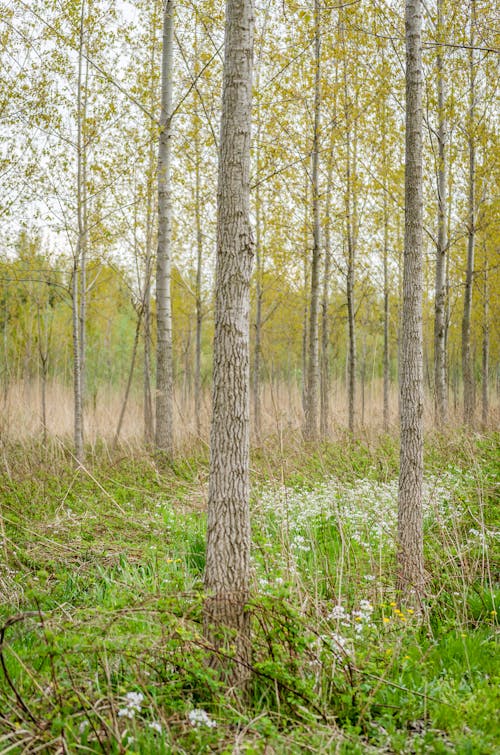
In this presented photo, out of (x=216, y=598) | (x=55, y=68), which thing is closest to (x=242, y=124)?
(x=216, y=598)

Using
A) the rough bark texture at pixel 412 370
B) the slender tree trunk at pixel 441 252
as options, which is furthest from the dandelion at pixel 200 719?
the slender tree trunk at pixel 441 252

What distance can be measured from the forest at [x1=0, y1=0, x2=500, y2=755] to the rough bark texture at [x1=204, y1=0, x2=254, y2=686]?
0.04 ft

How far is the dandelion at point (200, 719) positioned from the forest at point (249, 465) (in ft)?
0.03

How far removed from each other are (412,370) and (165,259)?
18.9 ft

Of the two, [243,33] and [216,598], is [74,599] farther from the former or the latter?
[243,33]

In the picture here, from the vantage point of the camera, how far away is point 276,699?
270 centimetres

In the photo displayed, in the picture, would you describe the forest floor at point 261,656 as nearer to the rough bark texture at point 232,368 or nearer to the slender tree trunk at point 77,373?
the rough bark texture at point 232,368

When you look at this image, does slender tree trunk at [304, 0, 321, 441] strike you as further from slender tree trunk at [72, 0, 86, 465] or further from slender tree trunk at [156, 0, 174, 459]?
slender tree trunk at [72, 0, 86, 465]

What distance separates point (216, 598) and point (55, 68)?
843 centimetres

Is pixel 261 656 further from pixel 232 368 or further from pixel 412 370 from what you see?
pixel 412 370

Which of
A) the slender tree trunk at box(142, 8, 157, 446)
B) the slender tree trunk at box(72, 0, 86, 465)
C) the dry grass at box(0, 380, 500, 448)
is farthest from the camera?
the dry grass at box(0, 380, 500, 448)

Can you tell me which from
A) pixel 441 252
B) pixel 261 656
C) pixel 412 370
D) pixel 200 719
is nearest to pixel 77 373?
pixel 412 370

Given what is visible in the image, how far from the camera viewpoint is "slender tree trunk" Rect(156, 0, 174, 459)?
8969mm

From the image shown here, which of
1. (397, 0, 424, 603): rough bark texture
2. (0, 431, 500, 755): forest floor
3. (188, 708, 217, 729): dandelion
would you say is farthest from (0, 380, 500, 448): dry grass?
(188, 708, 217, 729): dandelion
